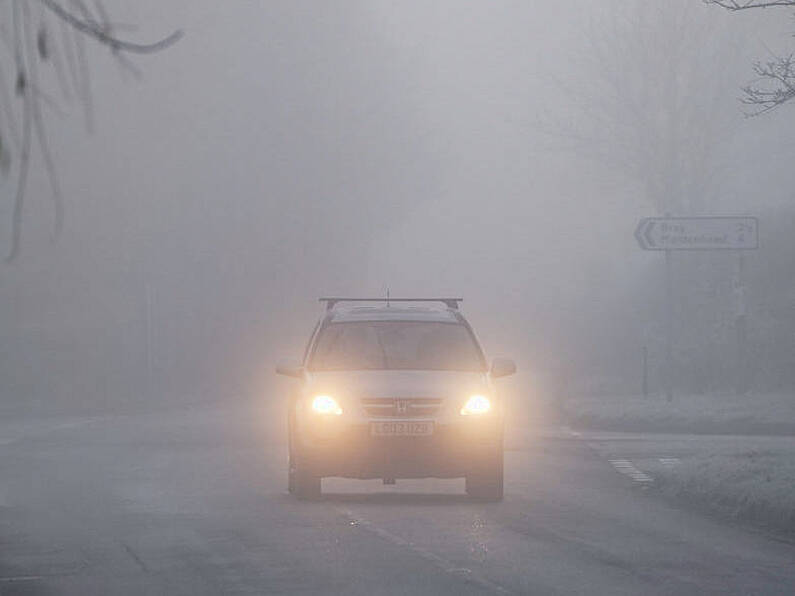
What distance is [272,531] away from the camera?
1301 cm

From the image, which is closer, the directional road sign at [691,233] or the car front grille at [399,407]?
the car front grille at [399,407]

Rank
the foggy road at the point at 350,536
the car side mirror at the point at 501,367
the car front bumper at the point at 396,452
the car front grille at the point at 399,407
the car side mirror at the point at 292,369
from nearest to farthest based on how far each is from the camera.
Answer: the foggy road at the point at 350,536 → the car front bumper at the point at 396,452 → the car front grille at the point at 399,407 → the car side mirror at the point at 292,369 → the car side mirror at the point at 501,367

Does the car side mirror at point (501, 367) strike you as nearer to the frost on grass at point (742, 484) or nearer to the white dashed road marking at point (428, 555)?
the frost on grass at point (742, 484)

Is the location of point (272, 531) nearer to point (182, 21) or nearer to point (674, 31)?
point (674, 31)

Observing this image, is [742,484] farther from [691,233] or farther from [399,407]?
[691,233]

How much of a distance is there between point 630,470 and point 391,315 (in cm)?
400

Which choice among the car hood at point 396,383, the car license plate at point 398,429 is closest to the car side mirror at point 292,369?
the car hood at point 396,383

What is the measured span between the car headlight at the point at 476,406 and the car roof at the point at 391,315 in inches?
52.9

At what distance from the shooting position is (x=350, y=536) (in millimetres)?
12703

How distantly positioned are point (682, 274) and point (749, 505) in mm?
34508

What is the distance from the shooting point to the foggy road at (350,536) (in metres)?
10.4

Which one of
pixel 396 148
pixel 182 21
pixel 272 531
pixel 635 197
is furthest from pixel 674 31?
pixel 272 531

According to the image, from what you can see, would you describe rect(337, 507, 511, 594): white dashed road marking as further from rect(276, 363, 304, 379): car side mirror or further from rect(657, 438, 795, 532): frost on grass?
rect(657, 438, 795, 532): frost on grass

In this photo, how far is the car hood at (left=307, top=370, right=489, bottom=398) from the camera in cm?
1519
